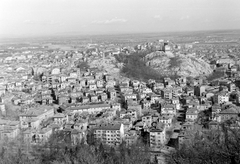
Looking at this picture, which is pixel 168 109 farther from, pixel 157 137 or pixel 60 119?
pixel 60 119

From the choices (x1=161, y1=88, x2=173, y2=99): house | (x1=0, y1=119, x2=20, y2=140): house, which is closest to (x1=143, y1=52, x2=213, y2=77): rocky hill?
(x1=161, y1=88, x2=173, y2=99): house

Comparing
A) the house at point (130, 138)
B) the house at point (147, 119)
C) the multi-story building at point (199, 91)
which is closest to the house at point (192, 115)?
the house at point (147, 119)

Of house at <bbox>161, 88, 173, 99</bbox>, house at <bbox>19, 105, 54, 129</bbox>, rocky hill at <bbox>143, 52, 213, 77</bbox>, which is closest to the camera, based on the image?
house at <bbox>19, 105, 54, 129</bbox>

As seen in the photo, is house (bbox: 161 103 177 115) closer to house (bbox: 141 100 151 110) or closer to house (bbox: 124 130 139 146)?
house (bbox: 141 100 151 110)

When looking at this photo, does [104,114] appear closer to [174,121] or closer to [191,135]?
[174,121]

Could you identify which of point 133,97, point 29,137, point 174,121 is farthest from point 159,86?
Result: point 29,137

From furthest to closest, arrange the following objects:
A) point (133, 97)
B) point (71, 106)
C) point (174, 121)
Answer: point (133, 97)
point (71, 106)
point (174, 121)

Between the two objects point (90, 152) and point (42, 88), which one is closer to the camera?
point (90, 152)
